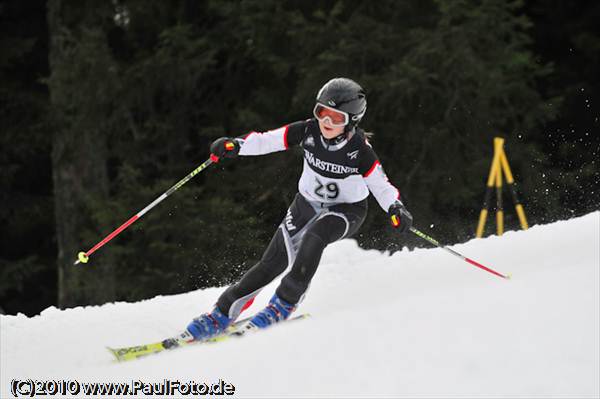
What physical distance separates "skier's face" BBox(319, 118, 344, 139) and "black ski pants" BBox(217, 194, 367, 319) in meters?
0.49

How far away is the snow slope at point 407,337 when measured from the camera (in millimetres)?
3746

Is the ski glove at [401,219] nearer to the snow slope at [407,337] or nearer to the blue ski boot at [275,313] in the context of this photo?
the snow slope at [407,337]

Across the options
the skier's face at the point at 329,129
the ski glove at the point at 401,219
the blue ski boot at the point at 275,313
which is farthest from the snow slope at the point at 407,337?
the skier's face at the point at 329,129

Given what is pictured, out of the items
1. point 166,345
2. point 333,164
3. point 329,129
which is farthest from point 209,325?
point 329,129

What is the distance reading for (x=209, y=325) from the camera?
16.9ft

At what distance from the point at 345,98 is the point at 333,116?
13 centimetres

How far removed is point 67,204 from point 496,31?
6614mm

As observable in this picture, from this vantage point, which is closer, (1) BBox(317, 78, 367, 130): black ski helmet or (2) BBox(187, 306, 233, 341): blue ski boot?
(1) BBox(317, 78, 367, 130): black ski helmet

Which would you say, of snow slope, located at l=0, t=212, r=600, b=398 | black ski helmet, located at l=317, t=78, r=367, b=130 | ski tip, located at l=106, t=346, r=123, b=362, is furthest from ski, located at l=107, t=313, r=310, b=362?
black ski helmet, located at l=317, t=78, r=367, b=130

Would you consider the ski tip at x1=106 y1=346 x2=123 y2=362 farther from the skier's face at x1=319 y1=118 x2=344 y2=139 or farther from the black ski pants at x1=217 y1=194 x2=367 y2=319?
the skier's face at x1=319 y1=118 x2=344 y2=139

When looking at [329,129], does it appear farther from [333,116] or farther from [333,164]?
[333,164]

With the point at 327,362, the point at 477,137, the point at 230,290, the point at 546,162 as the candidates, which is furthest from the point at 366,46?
the point at 327,362

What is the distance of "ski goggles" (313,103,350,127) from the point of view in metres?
4.99

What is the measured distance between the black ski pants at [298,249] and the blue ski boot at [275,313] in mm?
46
